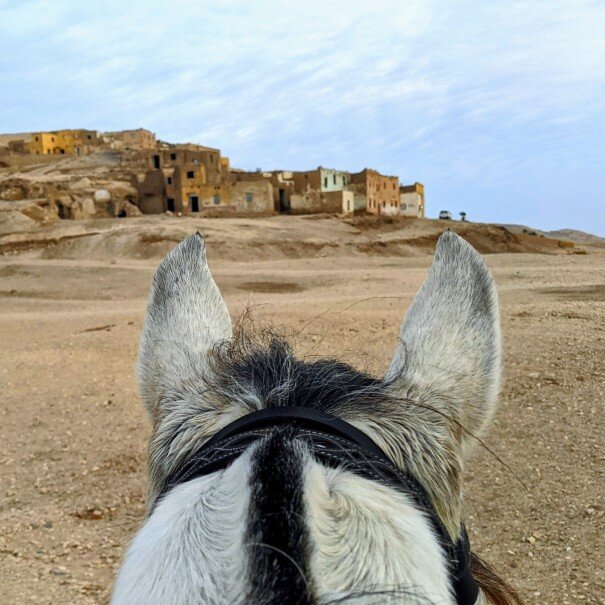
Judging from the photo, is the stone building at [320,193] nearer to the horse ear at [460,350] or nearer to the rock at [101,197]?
the rock at [101,197]

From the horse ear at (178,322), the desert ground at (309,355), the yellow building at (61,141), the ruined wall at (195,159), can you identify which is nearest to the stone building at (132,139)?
the yellow building at (61,141)

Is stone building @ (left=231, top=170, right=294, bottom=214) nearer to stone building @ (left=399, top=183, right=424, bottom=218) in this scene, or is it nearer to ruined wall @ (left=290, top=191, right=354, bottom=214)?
ruined wall @ (left=290, top=191, right=354, bottom=214)

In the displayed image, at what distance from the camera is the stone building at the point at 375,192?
47250mm

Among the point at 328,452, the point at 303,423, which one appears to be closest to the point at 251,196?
the point at 303,423

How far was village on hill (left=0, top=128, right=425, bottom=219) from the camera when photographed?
Result: 141ft

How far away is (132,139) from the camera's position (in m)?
74.2

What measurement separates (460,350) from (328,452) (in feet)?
2.10

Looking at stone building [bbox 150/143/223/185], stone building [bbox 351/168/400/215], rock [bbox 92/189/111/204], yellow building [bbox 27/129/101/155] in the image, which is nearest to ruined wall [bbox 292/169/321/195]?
stone building [bbox 351/168/400/215]

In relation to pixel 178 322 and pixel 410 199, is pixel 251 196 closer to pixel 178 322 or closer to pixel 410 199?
pixel 410 199

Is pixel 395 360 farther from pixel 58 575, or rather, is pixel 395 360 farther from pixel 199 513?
pixel 58 575

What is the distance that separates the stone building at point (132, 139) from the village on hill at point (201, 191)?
1465cm

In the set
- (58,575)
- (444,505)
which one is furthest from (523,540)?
(444,505)

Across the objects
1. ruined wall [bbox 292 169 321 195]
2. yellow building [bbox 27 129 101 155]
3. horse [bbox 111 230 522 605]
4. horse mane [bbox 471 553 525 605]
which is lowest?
horse mane [bbox 471 553 525 605]

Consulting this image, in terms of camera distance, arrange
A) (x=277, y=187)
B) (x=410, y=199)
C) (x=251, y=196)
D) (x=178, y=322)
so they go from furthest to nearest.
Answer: (x=410, y=199) → (x=277, y=187) → (x=251, y=196) → (x=178, y=322)
